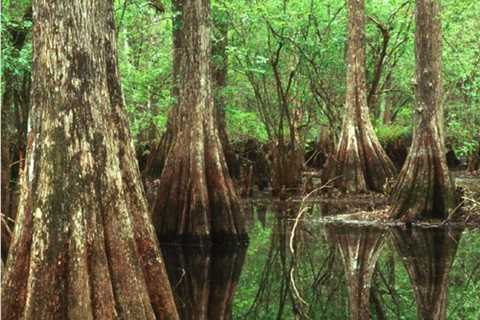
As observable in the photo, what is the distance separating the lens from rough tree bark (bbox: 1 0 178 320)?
14.6ft

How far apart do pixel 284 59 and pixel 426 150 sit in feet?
31.2

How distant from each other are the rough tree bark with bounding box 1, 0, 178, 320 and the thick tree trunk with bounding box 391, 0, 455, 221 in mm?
6915

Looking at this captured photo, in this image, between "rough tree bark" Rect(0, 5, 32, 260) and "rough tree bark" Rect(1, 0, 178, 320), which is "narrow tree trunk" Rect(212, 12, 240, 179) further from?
"rough tree bark" Rect(1, 0, 178, 320)

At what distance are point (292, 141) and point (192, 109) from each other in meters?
5.71

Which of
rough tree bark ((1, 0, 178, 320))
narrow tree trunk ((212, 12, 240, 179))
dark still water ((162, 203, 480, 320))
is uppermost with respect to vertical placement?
narrow tree trunk ((212, 12, 240, 179))

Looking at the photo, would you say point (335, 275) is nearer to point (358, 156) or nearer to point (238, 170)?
point (358, 156)

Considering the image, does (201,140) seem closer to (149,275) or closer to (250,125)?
(149,275)

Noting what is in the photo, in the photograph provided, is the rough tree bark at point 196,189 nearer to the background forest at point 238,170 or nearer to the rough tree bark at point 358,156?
the background forest at point 238,170

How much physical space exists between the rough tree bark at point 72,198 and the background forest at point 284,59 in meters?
5.45

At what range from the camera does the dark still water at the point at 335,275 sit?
252 inches

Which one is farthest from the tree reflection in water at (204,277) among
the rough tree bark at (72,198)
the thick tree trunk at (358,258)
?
the rough tree bark at (72,198)

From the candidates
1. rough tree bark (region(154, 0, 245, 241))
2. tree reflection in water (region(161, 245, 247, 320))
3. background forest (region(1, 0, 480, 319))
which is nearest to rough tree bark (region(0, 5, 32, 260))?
background forest (region(1, 0, 480, 319))

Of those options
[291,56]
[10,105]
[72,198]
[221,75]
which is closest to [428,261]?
[72,198]

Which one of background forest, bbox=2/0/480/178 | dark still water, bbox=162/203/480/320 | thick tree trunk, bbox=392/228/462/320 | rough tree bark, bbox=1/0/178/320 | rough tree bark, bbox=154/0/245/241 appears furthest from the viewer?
background forest, bbox=2/0/480/178
